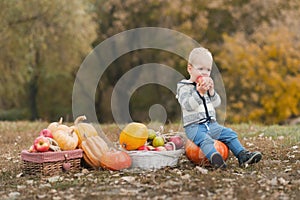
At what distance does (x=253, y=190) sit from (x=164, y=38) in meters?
21.6

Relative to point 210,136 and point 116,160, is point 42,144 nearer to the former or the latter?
point 116,160

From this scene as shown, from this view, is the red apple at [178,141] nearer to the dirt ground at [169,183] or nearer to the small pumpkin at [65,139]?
the dirt ground at [169,183]

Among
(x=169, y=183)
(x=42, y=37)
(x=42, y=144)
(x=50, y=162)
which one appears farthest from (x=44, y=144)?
(x=42, y=37)

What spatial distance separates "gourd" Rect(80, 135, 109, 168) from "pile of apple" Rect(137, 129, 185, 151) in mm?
452

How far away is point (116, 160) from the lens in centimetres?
632

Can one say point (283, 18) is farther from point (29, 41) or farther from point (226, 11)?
point (29, 41)

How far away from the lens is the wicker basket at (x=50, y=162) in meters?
6.20

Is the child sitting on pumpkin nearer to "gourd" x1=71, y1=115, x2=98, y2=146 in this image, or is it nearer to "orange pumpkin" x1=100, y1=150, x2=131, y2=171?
"orange pumpkin" x1=100, y1=150, x2=131, y2=171

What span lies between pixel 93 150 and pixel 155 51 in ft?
70.8

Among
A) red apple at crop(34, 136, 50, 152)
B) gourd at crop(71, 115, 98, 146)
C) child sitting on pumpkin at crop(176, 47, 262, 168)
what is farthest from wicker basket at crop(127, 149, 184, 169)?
red apple at crop(34, 136, 50, 152)

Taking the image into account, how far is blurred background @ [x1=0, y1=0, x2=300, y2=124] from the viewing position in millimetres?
21625

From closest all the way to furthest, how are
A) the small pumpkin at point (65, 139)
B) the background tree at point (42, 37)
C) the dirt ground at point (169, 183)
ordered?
1. the dirt ground at point (169, 183)
2. the small pumpkin at point (65, 139)
3. the background tree at point (42, 37)

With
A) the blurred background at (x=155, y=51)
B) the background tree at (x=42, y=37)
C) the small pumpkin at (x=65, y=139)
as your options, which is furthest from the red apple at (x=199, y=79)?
the background tree at (x=42, y=37)

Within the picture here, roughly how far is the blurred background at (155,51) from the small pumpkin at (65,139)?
13376 mm
